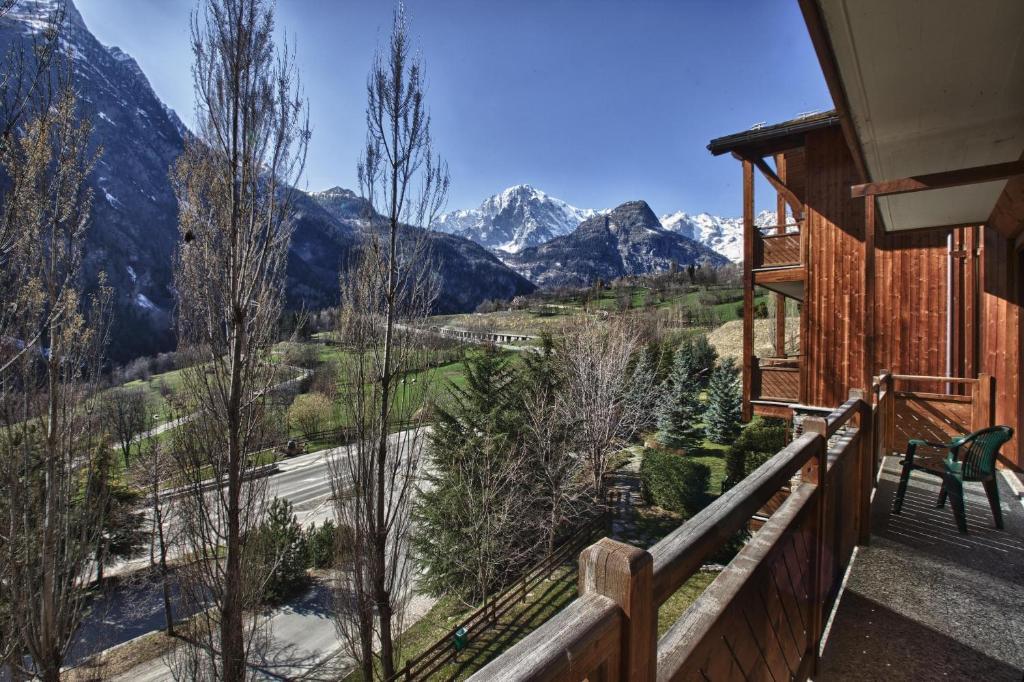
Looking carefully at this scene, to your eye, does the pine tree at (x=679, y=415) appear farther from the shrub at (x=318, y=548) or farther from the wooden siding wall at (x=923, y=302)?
the shrub at (x=318, y=548)

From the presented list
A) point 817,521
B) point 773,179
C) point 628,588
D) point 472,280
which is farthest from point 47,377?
point 472,280

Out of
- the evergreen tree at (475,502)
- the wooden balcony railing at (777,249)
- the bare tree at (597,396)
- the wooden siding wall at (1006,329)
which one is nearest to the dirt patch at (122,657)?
the evergreen tree at (475,502)

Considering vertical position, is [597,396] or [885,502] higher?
[885,502]

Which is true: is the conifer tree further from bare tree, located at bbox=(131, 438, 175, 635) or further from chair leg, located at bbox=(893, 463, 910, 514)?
bare tree, located at bbox=(131, 438, 175, 635)

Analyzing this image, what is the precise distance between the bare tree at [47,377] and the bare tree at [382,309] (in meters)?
3.65

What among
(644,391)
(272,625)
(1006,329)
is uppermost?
(1006,329)

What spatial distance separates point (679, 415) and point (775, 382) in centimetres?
1166

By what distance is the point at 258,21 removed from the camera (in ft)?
19.8

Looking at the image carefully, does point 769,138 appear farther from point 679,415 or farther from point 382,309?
point 679,415

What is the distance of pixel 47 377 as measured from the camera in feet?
22.3

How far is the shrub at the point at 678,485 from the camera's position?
47.6ft

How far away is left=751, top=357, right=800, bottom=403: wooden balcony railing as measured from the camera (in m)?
9.14

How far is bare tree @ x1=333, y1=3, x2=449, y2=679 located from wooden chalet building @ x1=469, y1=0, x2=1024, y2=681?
20.8 ft

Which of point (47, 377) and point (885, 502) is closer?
point (885, 502)
